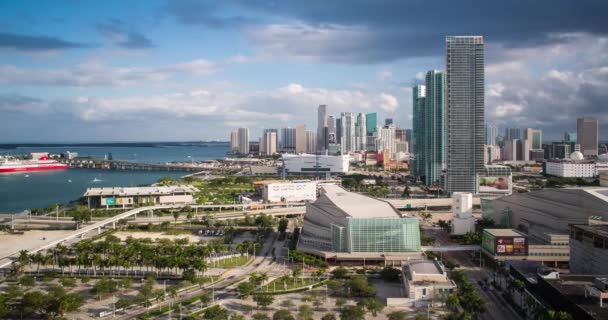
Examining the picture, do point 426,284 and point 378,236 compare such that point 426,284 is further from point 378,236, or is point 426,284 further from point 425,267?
point 378,236

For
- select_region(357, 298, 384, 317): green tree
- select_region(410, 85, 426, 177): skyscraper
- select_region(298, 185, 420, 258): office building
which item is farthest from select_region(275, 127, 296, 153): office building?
select_region(357, 298, 384, 317): green tree

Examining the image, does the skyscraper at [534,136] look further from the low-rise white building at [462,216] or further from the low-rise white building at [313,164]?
the low-rise white building at [462,216]

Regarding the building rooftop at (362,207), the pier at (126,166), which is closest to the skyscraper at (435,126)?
the building rooftop at (362,207)

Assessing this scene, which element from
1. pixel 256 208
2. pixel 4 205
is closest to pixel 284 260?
pixel 256 208

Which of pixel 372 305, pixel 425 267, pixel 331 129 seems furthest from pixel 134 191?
pixel 331 129

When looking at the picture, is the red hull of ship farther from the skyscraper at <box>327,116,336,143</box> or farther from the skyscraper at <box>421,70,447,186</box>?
the skyscraper at <box>421,70,447,186</box>

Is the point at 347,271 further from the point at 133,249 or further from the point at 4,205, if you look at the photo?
the point at 4,205
